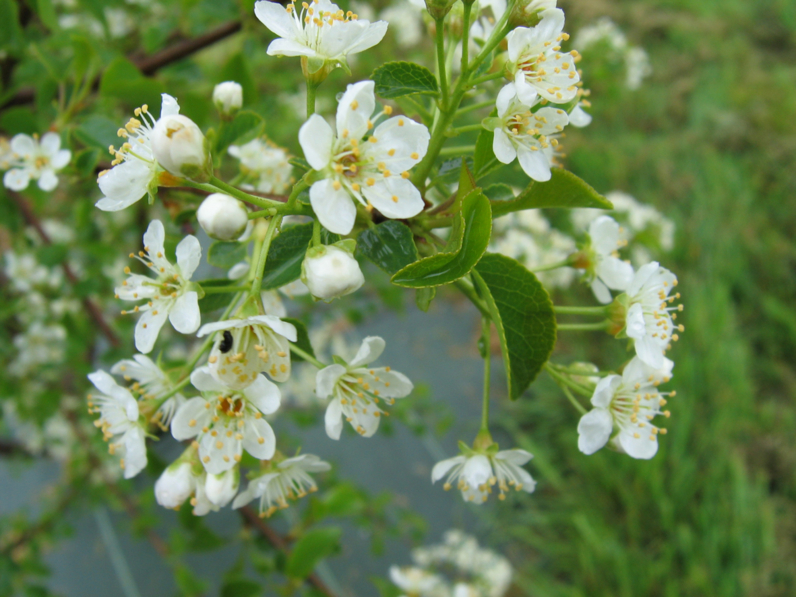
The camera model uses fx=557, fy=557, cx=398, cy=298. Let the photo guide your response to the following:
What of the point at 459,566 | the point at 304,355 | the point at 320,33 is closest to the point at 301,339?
the point at 304,355

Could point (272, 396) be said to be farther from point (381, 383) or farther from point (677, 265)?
point (677, 265)

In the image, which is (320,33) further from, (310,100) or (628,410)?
(628,410)

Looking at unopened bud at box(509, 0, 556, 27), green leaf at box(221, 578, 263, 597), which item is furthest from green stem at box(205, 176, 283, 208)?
green leaf at box(221, 578, 263, 597)

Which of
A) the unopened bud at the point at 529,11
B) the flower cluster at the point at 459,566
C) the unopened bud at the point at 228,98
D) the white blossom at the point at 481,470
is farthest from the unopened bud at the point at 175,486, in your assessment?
the flower cluster at the point at 459,566

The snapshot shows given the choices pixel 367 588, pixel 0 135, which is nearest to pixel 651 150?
pixel 367 588

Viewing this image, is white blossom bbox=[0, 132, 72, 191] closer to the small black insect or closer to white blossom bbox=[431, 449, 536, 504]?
the small black insect

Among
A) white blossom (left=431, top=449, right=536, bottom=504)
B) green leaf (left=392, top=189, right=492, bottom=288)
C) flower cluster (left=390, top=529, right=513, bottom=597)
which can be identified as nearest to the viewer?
green leaf (left=392, top=189, right=492, bottom=288)
